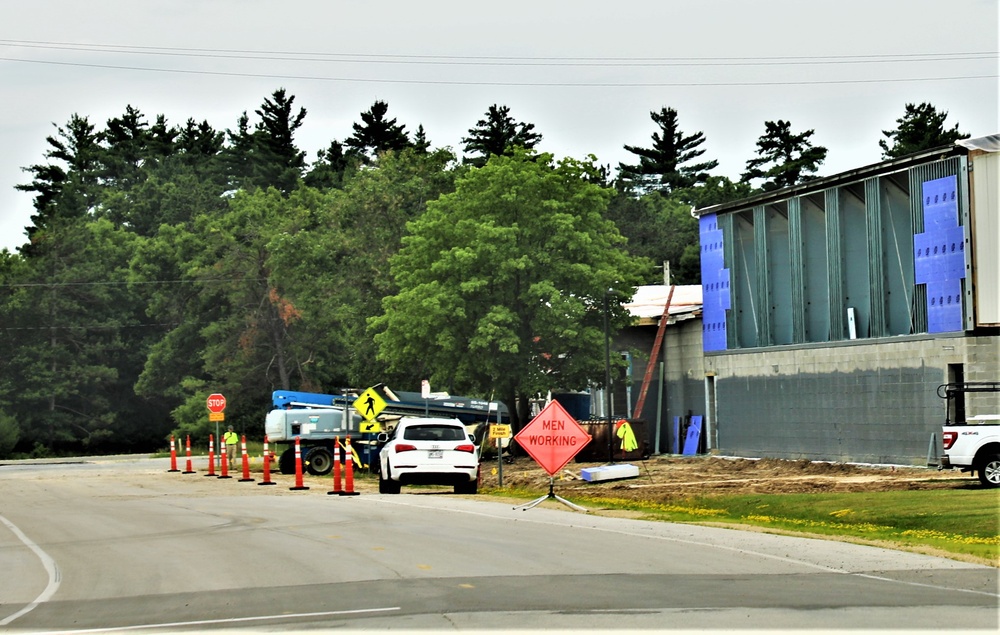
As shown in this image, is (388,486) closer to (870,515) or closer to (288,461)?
(870,515)

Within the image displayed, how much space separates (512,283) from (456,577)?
3566cm

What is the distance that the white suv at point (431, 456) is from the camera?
30.0 meters

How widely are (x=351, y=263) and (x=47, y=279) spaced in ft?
95.0

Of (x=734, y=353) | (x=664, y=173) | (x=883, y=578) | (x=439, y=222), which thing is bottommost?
(x=883, y=578)

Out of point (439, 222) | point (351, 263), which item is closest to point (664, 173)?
point (351, 263)

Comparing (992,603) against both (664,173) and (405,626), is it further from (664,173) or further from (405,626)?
(664,173)

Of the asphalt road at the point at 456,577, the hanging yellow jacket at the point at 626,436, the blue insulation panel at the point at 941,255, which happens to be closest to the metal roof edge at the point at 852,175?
the blue insulation panel at the point at 941,255

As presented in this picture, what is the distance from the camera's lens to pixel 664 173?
370ft

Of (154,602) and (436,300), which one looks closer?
(154,602)

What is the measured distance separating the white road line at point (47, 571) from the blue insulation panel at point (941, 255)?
70.8ft

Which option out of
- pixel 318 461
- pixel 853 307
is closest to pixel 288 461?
pixel 318 461

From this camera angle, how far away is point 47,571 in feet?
53.2

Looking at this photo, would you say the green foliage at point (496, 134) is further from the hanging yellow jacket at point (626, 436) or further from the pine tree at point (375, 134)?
the hanging yellow jacket at point (626, 436)

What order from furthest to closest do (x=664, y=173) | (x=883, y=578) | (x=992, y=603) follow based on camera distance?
(x=664, y=173) < (x=883, y=578) < (x=992, y=603)
